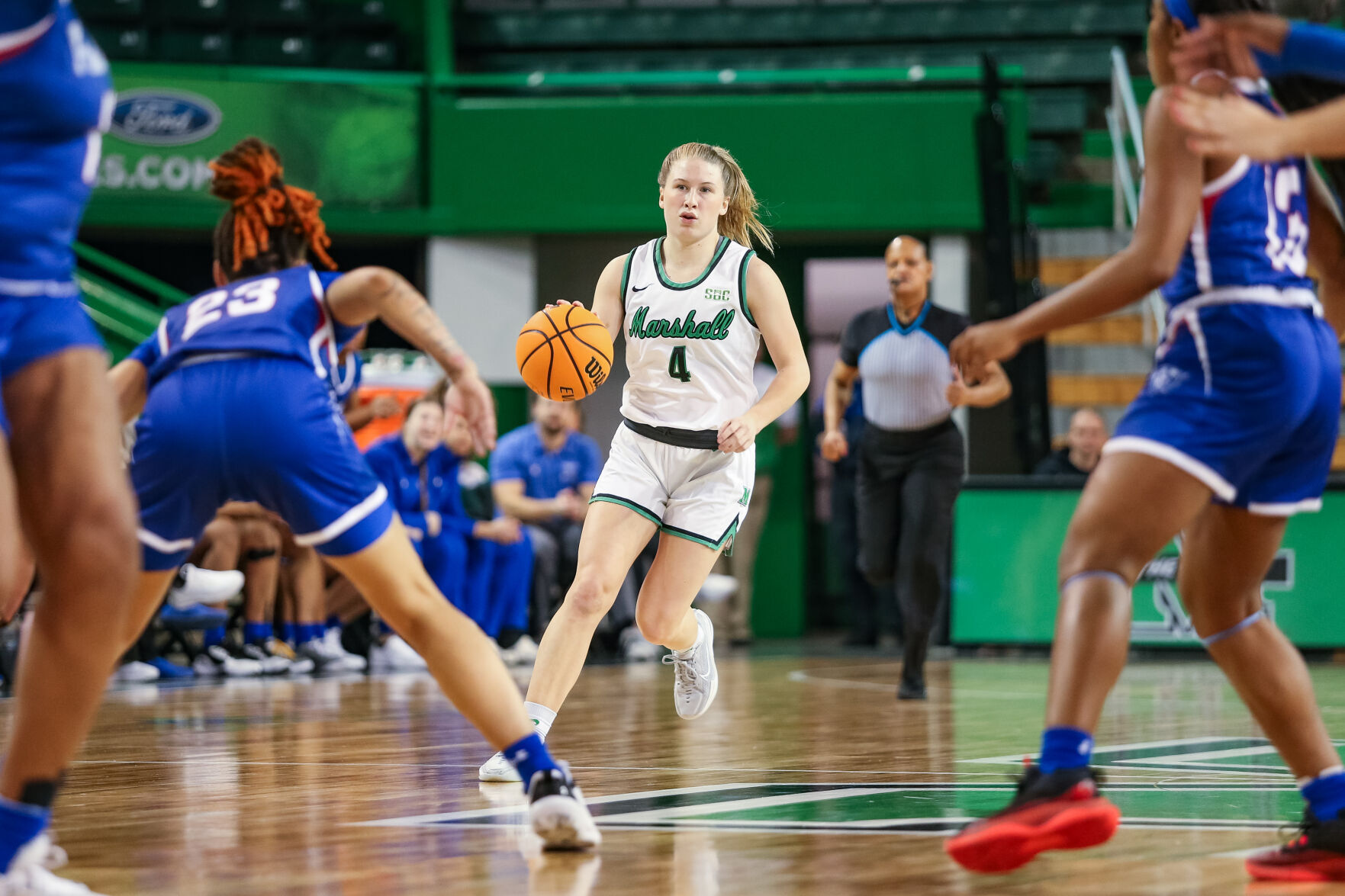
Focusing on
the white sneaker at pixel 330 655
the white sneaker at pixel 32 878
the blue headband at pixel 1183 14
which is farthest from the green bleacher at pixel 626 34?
the white sneaker at pixel 32 878

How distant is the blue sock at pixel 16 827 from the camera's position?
9.45 ft

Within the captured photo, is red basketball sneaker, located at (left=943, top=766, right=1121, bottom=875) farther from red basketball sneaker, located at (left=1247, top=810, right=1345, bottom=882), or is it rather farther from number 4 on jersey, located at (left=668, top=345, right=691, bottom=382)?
number 4 on jersey, located at (left=668, top=345, right=691, bottom=382)

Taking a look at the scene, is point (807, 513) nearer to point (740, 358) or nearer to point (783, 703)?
point (783, 703)

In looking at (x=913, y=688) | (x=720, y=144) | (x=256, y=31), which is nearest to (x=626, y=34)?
(x=720, y=144)

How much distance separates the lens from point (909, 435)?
326 inches

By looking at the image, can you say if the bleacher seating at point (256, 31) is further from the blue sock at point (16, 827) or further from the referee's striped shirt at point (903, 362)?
the blue sock at point (16, 827)

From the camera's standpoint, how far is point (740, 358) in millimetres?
5398

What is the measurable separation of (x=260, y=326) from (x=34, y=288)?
0.75 m

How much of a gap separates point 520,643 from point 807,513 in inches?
200

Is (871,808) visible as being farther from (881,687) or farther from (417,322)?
(881,687)

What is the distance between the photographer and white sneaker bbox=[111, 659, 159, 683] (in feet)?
30.2

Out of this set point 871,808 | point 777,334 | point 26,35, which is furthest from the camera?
point 777,334

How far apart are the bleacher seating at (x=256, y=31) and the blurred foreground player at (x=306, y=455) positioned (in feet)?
42.4

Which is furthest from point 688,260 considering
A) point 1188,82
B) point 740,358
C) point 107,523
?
point 107,523
